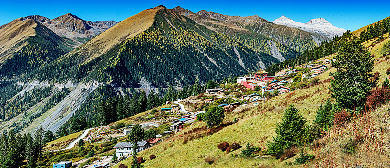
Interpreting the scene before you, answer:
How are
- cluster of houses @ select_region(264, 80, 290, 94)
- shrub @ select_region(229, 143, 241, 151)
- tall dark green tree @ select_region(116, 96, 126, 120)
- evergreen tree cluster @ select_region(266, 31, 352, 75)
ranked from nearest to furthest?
shrub @ select_region(229, 143, 241, 151)
cluster of houses @ select_region(264, 80, 290, 94)
tall dark green tree @ select_region(116, 96, 126, 120)
evergreen tree cluster @ select_region(266, 31, 352, 75)

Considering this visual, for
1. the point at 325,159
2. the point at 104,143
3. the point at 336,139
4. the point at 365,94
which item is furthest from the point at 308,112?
the point at 104,143

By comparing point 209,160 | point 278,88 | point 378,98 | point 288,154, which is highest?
point 378,98

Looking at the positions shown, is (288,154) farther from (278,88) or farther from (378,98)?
(278,88)

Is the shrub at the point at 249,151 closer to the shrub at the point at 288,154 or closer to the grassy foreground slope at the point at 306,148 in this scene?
the grassy foreground slope at the point at 306,148

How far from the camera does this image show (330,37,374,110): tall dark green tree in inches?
957

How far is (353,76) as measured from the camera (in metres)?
25.3

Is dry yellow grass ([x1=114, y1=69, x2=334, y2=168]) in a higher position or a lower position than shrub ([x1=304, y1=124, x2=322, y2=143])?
lower

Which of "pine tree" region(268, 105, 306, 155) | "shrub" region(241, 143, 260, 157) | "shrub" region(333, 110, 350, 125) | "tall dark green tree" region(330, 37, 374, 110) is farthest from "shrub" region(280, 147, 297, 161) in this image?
"tall dark green tree" region(330, 37, 374, 110)

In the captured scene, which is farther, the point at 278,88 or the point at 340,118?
the point at 278,88

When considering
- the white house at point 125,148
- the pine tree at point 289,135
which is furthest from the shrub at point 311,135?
the white house at point 125,148

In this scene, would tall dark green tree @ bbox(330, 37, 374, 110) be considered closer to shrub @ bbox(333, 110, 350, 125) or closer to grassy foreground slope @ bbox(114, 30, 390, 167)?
shrub @ bbox(333, 110, 350, 125)

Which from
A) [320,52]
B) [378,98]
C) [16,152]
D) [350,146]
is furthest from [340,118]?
[320,52]

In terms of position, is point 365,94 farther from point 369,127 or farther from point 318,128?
point 369,127

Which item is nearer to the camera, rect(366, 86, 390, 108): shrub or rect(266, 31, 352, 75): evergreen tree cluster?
rect(366, 86, 390, 108): shrub
